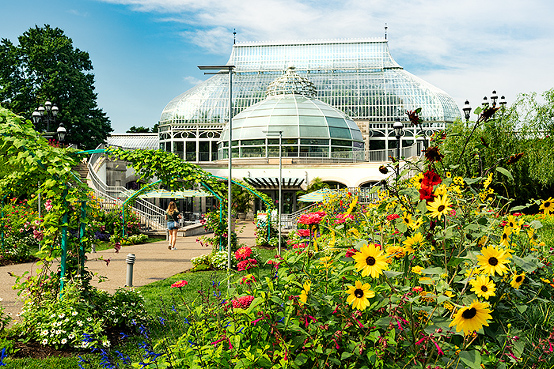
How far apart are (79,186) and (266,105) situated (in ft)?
114

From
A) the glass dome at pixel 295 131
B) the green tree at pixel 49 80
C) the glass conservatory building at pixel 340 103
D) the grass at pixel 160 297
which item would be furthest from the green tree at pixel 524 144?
the green tree at pixel 49 80

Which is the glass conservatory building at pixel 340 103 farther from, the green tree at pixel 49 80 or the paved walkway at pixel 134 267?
the paved walkway at pixel 134 267

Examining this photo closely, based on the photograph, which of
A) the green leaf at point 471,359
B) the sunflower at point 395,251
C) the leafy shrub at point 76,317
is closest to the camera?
the green leaf at point 471,359

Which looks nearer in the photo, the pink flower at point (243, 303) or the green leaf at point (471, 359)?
the green leaf at point (471, 359)

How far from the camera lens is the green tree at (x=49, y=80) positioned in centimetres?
3519

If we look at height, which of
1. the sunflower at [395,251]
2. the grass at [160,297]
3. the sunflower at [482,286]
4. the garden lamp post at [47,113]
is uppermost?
the garden lamp post at [47,113]

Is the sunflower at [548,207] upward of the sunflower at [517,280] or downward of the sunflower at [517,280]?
upward

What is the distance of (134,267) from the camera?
43.7 ft

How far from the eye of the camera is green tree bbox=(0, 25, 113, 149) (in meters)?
35.2

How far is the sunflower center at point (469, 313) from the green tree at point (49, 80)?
37.8 m

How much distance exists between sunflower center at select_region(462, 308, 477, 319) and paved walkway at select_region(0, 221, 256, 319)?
20.5ft

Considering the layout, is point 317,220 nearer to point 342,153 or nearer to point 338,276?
point 338,276

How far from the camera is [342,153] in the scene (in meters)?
37.8

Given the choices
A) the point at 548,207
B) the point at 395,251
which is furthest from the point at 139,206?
the point at 395,251
